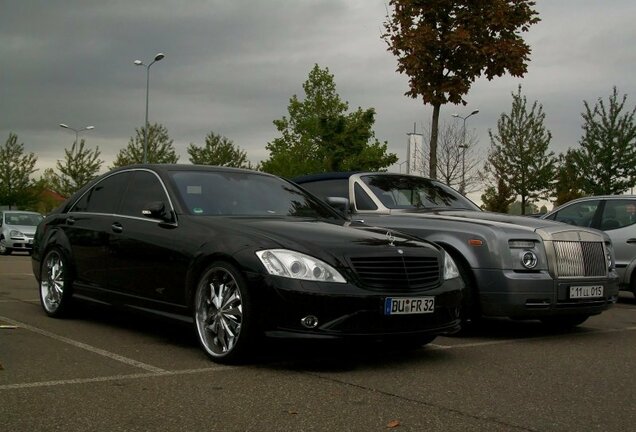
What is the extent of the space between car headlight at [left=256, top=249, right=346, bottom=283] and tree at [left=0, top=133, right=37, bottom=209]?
55.7m

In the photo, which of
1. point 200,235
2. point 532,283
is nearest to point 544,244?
point 532,283

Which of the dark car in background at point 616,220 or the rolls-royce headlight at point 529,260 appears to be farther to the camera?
the dark car in background at point 616,220

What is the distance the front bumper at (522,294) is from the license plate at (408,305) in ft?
4.92

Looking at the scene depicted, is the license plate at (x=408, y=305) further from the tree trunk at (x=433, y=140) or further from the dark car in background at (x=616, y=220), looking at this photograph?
the tree trunk at (x=433, y=140)

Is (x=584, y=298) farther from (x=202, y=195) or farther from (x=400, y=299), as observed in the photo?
(x=202, y=195)

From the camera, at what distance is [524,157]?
40312 millimetres

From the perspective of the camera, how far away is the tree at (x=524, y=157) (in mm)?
40250

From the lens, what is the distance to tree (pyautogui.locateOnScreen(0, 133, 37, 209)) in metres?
56.5

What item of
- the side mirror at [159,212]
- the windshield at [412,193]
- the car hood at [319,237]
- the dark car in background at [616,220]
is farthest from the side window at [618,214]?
the side mirror at [159,212]

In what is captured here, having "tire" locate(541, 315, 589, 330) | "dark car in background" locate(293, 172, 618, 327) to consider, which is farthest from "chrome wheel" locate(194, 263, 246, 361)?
"tire" locate(541, 315, 589, 330)

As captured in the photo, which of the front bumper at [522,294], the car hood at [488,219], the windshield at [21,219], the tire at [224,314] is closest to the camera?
the tire at [224,314]

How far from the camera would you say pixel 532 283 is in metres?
6.71

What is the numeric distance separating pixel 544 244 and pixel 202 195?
10.1ft

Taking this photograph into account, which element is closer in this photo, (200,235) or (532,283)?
(200,235)
